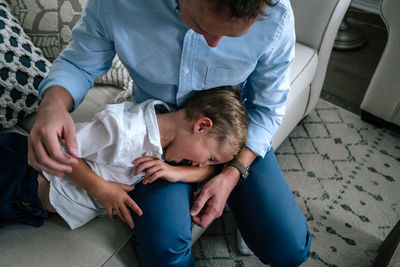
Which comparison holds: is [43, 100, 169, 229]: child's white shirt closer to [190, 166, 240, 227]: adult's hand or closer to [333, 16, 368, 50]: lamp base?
[190, 166, 240, 227]: adult's hand

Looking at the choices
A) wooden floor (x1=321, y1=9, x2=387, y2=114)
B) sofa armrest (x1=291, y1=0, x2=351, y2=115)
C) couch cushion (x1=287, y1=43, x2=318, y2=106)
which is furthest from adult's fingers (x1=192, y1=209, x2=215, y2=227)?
wooden floor (x1=321, y1=9, x2=387, y2=114)

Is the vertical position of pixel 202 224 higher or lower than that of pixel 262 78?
lower

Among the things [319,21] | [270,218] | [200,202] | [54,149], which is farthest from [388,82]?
[54,149]

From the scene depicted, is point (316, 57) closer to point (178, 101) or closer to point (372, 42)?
point (178, 101)

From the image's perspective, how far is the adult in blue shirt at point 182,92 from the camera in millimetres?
766

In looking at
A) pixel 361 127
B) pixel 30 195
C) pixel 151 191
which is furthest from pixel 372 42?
pixel 30 195

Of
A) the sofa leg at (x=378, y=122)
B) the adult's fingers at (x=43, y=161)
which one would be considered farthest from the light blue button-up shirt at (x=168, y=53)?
the sofa leg at (x=378, y=122)

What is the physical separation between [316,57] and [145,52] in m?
0.84

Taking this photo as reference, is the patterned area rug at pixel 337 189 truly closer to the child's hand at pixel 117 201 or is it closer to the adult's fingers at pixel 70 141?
the child's hand at pixel 117 201

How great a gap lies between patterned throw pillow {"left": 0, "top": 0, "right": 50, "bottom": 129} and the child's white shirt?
34 centimetres

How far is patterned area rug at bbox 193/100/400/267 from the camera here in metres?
1.22

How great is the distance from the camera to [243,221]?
3.10ft

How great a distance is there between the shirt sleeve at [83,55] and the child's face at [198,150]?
0.28 metres

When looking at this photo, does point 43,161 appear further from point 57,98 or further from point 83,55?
point 83,55
